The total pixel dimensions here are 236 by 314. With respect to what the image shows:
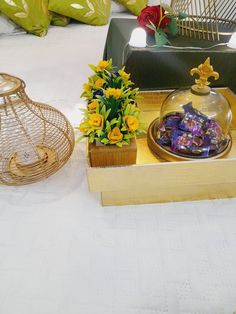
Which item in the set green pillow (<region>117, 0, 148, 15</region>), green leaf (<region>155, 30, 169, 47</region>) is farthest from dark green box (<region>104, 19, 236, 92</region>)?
green pillow (<region>117, 0, 148, 15</region>)

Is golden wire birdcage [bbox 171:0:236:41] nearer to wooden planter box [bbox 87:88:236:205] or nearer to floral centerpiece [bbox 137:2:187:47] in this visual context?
floral centerpiece [bbox 137:2:187:47]

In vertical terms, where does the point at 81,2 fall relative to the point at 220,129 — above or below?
above

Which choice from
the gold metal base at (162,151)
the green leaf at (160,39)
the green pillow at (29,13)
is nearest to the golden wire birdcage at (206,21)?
the green leaf at (160,39)

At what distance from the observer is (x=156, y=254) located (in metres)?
0.57

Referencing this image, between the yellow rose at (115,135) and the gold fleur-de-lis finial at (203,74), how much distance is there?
272mm

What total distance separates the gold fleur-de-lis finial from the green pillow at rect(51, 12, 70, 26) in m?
1.52

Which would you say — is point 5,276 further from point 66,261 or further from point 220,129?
point 220,129

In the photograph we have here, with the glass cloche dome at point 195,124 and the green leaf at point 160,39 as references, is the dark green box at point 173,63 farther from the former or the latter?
the glass cloche dome at point 195,124

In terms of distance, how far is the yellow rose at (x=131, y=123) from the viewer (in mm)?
559

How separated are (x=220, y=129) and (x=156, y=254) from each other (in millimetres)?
429

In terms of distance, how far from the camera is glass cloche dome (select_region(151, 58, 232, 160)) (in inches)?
27.6

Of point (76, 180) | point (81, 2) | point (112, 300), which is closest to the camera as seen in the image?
point (112, 300)

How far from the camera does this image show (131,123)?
0.56 m

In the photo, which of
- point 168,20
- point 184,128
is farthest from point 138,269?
point 168,20
